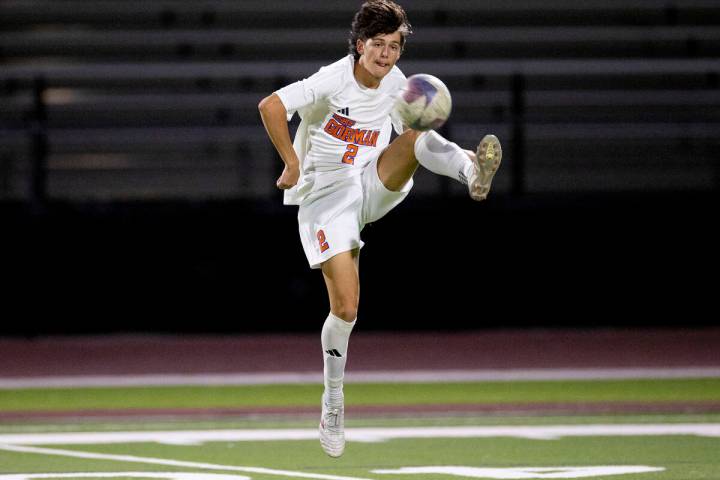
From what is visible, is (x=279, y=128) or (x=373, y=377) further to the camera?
(x=373, y=377)

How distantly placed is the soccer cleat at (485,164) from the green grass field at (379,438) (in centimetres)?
147

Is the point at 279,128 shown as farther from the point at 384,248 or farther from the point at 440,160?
the point at 384,248

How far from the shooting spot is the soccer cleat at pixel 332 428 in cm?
632

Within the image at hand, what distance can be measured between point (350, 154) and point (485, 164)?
0.97 meters

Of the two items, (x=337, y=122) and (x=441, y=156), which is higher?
(x=337, y=122)

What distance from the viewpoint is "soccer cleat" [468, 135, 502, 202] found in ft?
19.0

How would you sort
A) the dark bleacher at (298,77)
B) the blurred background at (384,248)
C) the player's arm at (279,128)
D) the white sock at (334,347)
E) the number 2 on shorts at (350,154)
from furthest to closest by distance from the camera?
the dark bleacher at (298,77)
the blurred background at (384,248)
the number 2 on shorts at (350,154)
the white sock at (334,347)
the player's arm at (279,128)

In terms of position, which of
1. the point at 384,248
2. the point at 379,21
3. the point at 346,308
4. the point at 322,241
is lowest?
the point at 384,248

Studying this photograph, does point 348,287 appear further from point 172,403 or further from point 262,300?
point 262,300

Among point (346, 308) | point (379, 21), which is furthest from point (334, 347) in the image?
point (379, 21)

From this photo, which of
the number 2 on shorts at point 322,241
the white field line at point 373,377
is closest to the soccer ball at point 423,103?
the number 2 on shorts at point 322,241

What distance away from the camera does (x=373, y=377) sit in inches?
416

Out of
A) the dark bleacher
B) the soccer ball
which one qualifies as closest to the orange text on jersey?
the soccer ball

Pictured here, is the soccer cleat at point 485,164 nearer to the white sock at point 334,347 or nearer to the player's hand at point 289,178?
the player's hand at point 289,178
